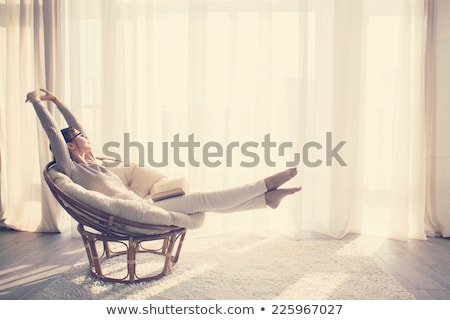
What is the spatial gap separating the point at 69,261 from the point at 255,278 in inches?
47.5

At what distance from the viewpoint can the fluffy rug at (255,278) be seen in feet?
7.49

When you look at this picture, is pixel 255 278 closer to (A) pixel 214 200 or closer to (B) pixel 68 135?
(A) pixel 214 200

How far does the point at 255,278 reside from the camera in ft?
8.35

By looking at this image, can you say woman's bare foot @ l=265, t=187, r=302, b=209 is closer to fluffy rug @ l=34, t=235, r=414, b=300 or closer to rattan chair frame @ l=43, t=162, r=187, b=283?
fluffy rug @ l=34, t=235, r=414, b=300

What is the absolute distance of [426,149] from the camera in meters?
3.60

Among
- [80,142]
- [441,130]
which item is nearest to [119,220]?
[80,142]

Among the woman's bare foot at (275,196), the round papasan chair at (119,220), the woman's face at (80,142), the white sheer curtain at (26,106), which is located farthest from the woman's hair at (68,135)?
the woman's bare foot at (275,196)

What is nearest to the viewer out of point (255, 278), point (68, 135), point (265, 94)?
point (255, 278)

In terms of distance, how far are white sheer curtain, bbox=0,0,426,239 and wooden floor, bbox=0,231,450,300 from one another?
0.32m

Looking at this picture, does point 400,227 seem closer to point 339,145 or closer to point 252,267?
point 339,145

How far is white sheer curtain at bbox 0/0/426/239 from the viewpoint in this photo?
3.52 metres

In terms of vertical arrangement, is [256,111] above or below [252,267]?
above

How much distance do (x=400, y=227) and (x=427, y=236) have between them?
0.30 metres
